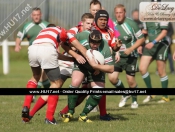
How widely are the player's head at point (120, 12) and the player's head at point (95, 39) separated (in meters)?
2.82

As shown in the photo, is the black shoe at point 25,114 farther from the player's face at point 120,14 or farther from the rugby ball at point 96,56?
the player's face at point 120,14

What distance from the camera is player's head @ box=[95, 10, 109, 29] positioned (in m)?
9.02

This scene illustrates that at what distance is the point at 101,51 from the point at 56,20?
17.4 m

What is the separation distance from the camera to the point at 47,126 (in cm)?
→ 807

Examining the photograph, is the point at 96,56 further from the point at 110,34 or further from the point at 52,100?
the point at 110,34

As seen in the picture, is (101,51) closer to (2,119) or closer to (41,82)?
(2,119)

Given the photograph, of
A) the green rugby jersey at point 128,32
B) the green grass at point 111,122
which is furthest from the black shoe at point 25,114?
the green rugby jersey at point 128,32

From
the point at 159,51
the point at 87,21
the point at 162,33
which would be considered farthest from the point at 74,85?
the point at 159,51

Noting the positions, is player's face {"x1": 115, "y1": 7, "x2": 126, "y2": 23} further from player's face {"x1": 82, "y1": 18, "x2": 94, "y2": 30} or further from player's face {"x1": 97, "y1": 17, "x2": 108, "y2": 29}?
player's face {"x1": 82, "y1": 18, "x2": 94, "y2": 30}

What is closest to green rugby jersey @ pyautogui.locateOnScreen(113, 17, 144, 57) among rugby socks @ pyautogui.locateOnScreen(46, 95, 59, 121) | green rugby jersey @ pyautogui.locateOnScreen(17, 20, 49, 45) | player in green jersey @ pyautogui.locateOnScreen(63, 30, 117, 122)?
green rugby jersey @ pyautogui.locateOnScreen(17, 20, 49, 45)

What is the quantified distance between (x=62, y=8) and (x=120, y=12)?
570 inches

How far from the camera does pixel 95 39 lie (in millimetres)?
8422

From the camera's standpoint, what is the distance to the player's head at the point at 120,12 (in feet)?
36.8

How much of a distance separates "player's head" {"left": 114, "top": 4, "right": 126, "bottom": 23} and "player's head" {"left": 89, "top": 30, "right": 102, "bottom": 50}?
A: 111 inches
